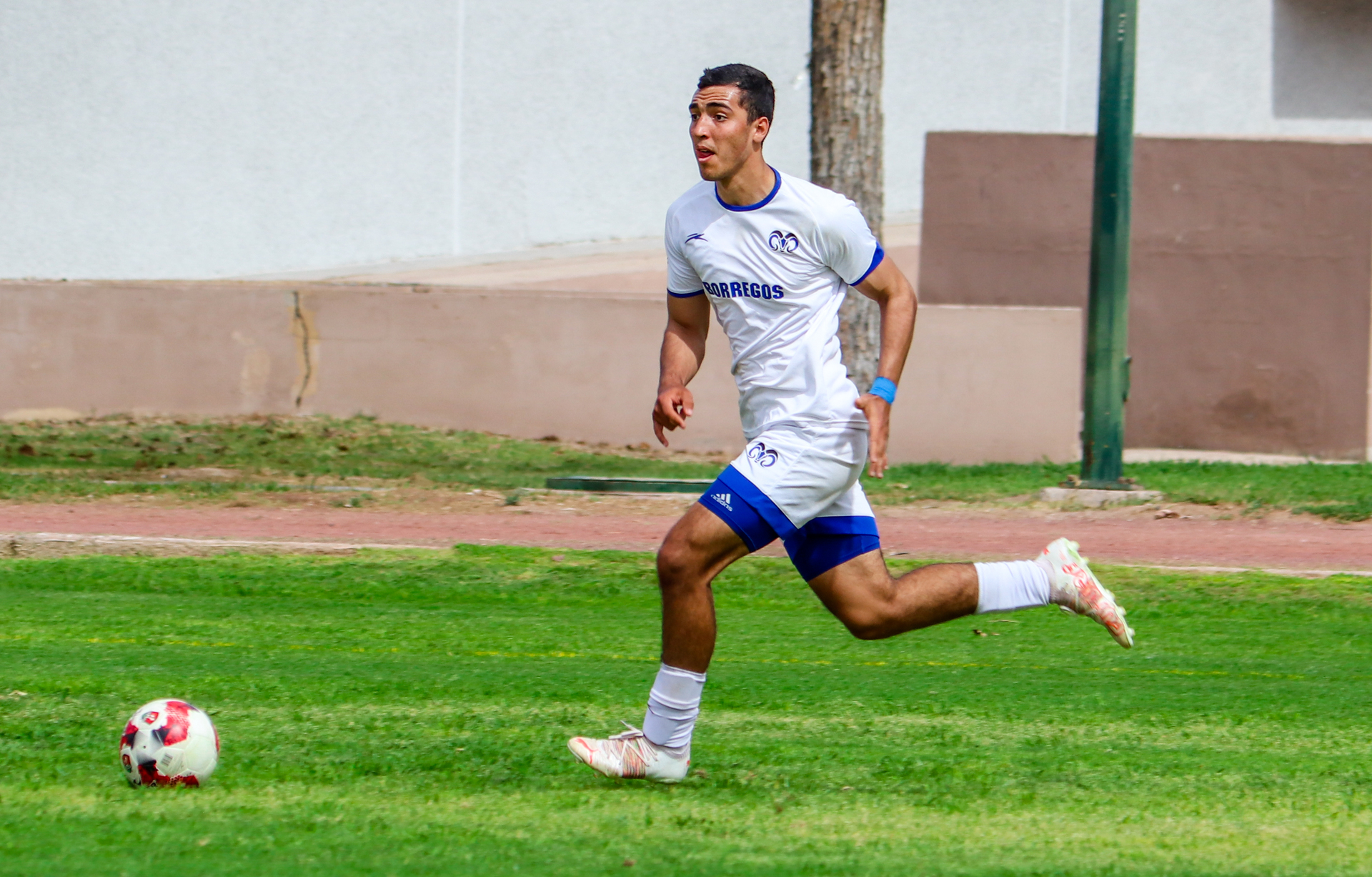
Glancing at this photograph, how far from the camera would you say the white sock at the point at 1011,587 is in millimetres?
5219

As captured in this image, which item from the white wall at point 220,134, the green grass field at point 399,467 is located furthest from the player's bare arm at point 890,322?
the white wall at point 220,134

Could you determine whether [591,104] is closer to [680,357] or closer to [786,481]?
[680,357]

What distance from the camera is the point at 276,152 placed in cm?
2394

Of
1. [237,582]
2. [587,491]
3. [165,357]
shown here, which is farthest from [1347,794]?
[165,357]

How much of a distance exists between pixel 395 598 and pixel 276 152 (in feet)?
52.9

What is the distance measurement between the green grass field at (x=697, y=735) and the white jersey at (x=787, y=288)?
1.11 meters

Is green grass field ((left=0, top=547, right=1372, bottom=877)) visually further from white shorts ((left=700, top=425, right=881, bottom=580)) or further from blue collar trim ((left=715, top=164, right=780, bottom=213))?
blue collar trim ((left=715, top=164, right=780, bottom=213))

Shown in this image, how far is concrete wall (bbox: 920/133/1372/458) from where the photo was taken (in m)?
17.6

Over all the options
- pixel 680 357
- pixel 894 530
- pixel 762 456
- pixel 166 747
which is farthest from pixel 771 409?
pixel 894 530

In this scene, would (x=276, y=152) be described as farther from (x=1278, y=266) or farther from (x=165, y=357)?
(x=1278, y=266)

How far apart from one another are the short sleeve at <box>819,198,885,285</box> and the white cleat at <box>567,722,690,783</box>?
Answer: 1470mm

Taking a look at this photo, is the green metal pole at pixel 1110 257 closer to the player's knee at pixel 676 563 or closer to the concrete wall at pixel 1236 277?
the concrete wall at pixel 1236 277

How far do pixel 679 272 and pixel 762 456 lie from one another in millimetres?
705

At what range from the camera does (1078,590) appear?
5.32 metres
